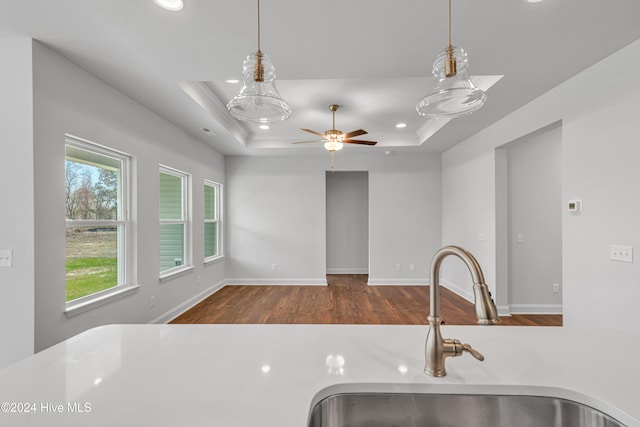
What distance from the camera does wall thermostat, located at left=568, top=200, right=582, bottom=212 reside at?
8.48ft

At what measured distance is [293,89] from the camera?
3322 mm

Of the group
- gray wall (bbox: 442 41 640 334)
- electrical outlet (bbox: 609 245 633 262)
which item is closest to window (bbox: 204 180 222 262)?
gray wall (bbox: 442 41 640 334)

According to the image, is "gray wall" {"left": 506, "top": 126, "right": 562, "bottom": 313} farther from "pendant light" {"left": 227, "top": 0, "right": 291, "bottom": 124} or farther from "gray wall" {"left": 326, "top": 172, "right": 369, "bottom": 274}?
"pendant light" {"left": 227, "top": 0, "right": 291, "bottom": 124}

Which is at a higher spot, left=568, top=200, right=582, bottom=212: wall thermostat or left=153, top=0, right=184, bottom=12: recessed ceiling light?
left=153, top=0, right=184, bottom=12: recessed ceiling light

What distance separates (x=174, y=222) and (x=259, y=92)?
3377mm

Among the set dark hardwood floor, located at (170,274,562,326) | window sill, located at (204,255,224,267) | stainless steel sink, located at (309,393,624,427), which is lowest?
dark hardwood floor, located at (170,274,562,326)

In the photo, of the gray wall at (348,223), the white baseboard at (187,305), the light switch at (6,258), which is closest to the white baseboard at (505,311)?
the gray wall at (348,223)

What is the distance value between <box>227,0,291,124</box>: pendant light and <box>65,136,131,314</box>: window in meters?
2.04

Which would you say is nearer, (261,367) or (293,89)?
(261,367)

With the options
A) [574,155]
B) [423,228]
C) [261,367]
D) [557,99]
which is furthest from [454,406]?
[423,228]

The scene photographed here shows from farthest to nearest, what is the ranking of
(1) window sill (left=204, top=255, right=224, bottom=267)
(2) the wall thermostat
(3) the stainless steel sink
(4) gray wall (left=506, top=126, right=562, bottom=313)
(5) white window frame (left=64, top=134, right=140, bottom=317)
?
(1) window sill (left=204, top=255, right=224, bottom=267), (4) gray wall (left=506, top=126, right=562, bottom=313), (5) white window frame (left=64, top=134, right=140, bottom=317), (2) the wall thermostat, (3) the stainless steel sink

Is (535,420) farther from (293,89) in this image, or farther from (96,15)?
(293,89)

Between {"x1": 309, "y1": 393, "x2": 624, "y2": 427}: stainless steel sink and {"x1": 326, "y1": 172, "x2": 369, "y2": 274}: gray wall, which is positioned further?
{"x1": 326, "y1": 172, "x2": 369, "y2": 274}: gray wall

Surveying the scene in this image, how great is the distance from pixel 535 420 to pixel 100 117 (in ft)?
11.2
